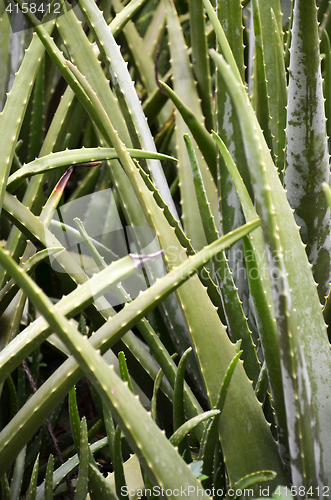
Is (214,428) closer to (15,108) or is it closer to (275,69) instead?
(15,108)

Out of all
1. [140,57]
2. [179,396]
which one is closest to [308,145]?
[179,396]

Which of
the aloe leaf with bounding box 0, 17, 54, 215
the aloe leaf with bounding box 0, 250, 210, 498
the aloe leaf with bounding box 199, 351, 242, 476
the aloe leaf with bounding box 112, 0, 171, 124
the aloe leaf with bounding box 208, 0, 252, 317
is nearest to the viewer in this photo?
the aloe leaf with bounding box 0, 250, 210, 498

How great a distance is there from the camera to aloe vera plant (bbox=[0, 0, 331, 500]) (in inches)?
Answer: 11.2

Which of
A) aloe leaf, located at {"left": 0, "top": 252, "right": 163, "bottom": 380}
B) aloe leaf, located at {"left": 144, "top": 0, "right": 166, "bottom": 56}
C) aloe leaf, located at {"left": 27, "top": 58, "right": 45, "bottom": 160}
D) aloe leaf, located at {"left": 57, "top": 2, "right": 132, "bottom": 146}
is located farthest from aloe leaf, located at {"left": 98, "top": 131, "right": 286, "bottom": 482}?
aloe leaf, located at {"left": 144, "top": 0, "right": 166, "bottom": 56}

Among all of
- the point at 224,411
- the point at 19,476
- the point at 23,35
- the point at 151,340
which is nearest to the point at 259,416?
the point at 224,411

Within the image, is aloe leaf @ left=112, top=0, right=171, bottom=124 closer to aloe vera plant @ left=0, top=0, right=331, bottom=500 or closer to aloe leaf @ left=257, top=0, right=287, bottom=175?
aloe vera plant @ left=0, top=0, right=331, bottom=500

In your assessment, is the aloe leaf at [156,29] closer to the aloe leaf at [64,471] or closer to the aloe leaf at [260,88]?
the aloe leaf at [260,88]

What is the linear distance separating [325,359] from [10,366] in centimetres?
28

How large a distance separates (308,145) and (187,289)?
0.26m

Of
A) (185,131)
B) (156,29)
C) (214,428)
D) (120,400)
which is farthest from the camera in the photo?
(156,29)

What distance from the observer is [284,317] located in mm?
280

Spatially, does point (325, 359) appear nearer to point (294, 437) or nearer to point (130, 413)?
point (294, 437)

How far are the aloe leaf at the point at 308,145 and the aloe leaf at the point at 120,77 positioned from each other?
181 mm

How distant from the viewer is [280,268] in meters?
0.27
